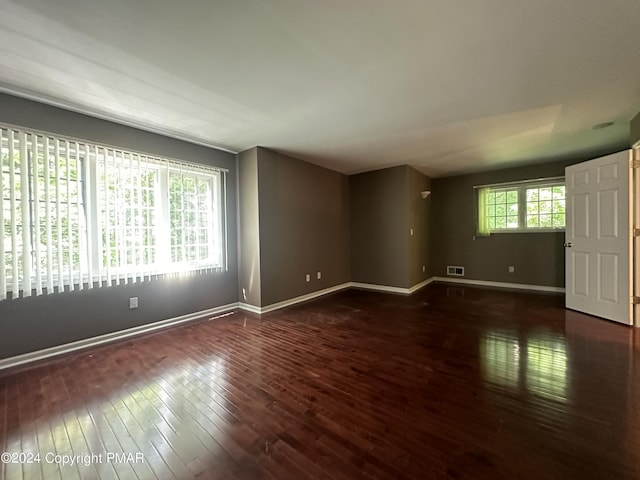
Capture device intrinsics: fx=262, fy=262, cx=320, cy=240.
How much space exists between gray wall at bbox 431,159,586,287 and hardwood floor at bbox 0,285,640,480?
207 cm

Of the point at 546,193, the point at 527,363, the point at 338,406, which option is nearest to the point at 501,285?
the point at 546,193

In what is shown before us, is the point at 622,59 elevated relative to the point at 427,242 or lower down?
elevated

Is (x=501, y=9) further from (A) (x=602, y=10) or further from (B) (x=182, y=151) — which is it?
(B) (x=182, y=151)

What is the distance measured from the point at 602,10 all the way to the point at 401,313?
337 cm

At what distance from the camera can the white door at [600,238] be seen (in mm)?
3137

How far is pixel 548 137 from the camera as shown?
11.7 feet

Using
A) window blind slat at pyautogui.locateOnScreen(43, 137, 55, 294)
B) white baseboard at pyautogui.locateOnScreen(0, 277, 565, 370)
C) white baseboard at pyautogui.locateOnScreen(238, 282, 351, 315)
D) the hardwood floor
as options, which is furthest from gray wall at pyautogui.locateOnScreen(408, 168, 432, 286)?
window blind slat at pyautogui.locateOnScreen(43, 137, 55, 294)

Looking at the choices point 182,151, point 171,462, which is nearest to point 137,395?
point 171,462

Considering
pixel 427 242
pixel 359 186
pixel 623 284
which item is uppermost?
pixel 359 186

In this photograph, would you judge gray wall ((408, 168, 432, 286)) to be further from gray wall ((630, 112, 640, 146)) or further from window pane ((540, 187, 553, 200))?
gray wall ((630, 112, 640, 146))

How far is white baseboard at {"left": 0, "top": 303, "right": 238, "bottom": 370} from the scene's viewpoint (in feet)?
7.72

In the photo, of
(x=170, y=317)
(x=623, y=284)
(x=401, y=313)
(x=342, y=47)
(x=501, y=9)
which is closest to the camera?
(x=501, y=9)

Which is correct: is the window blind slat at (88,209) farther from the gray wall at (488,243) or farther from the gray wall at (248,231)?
the gray wall at (488,243)

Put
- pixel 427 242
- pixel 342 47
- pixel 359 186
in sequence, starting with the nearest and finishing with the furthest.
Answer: pixel 342 47 → pixel 359 186 → pixel 427 242
